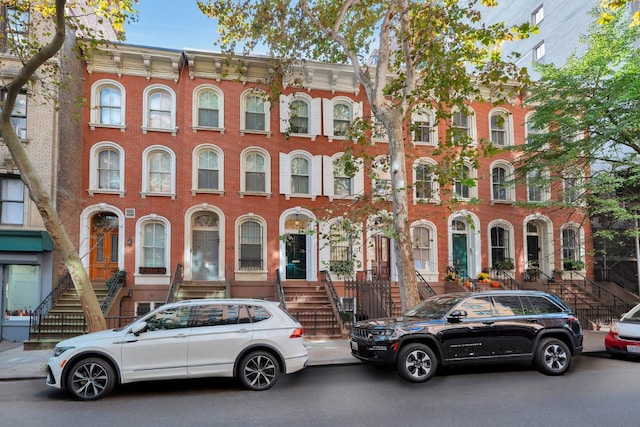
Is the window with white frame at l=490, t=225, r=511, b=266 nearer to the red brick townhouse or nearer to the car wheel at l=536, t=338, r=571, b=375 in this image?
the red brick townhouse

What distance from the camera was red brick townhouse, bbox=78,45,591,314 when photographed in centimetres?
1744

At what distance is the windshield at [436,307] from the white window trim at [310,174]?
9563mm

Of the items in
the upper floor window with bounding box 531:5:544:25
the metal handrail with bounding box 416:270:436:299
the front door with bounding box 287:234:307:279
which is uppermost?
the upper floor window with bounding box 531:5:544:25

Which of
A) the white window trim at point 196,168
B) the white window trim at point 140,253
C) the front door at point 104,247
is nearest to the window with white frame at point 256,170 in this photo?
the white window trim at point 196,168

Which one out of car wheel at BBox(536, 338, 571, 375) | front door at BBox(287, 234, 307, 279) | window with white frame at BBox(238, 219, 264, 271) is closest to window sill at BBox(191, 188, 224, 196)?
window with white frame at BBox(238, 219, 264, 271)

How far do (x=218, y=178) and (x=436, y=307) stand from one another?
11.4 meters

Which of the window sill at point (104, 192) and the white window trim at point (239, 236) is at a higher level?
the window sill at point (104, 192)

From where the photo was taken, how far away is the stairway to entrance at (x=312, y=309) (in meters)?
14.2

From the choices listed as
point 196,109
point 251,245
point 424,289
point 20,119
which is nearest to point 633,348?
point 424,289

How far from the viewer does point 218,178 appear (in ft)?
60.1

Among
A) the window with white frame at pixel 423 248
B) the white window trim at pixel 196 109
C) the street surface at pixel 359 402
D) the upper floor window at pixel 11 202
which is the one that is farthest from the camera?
the window with white frame at pixel 423 248

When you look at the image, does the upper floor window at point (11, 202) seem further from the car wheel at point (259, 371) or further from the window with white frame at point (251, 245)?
the car wheel at point (259, 371)

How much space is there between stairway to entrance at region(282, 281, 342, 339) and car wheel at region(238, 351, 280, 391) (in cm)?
576

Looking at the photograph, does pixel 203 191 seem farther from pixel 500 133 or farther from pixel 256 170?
pixel 500 133
